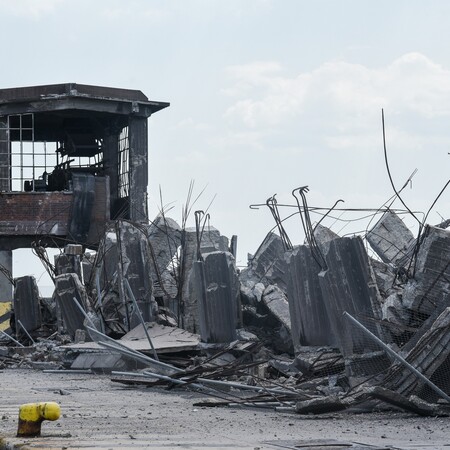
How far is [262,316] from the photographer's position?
18406 mm

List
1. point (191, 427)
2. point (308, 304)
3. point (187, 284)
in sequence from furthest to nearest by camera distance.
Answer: point (187, 284), point (308, 304), point (191, 427)

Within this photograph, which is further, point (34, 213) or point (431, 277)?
point (34, 213)

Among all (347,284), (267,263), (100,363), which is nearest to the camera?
(347,284)

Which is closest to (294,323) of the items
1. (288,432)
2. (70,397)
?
(70,397)

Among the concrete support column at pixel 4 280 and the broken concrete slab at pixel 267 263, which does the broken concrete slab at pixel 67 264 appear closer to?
the broken concrete slab at pixel 267 263

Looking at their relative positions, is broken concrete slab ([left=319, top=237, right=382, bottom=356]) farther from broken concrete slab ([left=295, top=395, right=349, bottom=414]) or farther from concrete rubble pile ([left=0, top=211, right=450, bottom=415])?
broken concrete slab ([left=295, top=395, right=349, bottom=414])

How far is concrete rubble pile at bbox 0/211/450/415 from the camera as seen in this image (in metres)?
11.0

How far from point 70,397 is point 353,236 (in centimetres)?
383

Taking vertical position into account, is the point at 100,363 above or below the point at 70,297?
below

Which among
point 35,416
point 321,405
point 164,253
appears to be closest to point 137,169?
point 164,253

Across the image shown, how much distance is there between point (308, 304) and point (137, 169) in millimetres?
25311

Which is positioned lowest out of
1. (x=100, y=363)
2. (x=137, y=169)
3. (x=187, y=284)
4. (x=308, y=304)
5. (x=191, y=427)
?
(x=191, y=427)

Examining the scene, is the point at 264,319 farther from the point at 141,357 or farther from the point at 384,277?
the point at 141,357

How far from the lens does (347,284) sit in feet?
41.9
